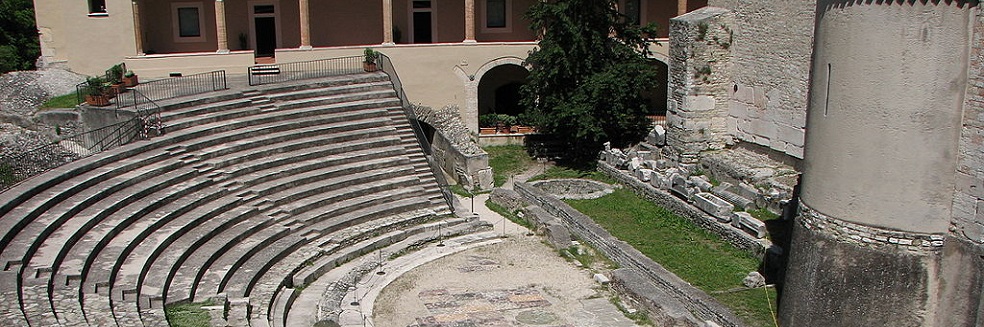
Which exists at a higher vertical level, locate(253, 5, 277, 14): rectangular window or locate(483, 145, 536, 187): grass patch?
locate(253, 5, 277, 14): rectangular window

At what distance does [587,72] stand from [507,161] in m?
3.84

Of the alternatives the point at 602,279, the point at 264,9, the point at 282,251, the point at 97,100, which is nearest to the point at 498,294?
the point at 602,279

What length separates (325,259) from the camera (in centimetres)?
1944

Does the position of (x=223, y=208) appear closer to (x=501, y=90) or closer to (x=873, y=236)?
(x=873, y=236)

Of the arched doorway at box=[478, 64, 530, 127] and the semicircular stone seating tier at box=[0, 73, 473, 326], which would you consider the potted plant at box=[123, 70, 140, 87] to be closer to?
the semicircular stone seating tier at box=[0, 73, 473, 326]

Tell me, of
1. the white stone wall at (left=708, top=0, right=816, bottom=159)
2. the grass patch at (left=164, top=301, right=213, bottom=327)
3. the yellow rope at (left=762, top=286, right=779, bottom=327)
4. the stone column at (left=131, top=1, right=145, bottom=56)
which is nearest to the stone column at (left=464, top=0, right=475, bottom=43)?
the white stone wall at (left=708, top=0, right=816, bottom=159)

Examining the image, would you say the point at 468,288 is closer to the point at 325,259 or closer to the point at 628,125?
the point at 325,259

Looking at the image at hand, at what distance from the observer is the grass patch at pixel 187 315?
45.9 feet

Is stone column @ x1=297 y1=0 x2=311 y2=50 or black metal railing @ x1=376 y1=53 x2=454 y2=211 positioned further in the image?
stone column @ x1=297 y1=0 x2=311 y2=50

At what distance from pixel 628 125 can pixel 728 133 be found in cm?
295

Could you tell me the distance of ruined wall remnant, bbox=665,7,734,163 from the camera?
24.7m

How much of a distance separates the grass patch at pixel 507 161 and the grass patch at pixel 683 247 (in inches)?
147

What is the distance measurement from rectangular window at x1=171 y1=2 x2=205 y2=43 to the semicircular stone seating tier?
648 cm

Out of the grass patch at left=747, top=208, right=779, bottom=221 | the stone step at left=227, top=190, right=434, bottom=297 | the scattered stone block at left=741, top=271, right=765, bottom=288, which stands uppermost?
the grass patch at left=747, top=208, right=779, bottom=221
